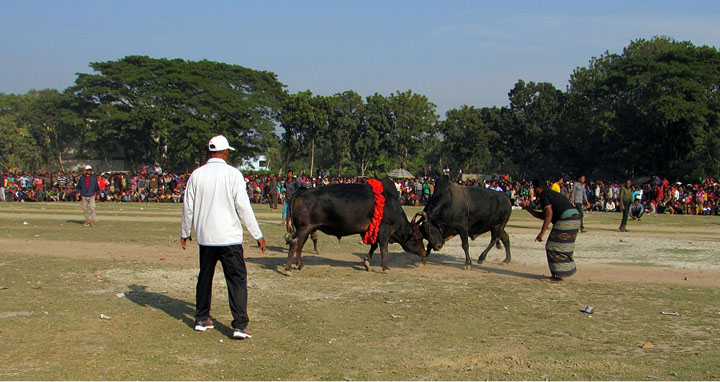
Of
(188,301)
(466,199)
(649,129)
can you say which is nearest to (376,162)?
(649,129)

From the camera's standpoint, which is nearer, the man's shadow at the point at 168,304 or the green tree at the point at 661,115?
the man's shadow at the point at 168,304

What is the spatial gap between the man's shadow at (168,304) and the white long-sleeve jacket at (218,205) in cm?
114

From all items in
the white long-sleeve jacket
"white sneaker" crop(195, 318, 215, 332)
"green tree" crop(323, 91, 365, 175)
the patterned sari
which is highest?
"green tree" crop(323, 91, 365, 175)

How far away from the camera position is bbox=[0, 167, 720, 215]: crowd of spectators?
1438 inches

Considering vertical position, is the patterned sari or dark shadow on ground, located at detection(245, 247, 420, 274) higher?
the patterned sari

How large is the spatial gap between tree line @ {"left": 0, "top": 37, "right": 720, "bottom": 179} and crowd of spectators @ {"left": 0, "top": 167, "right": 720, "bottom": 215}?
9059mm

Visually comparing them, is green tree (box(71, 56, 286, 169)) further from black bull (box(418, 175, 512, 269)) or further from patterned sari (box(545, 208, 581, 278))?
patterned sari (box(545, 208, 581, 278))

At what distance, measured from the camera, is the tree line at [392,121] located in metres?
48.8

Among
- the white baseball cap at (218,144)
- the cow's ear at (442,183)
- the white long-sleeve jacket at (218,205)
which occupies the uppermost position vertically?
the white baseball cap at (218,144)

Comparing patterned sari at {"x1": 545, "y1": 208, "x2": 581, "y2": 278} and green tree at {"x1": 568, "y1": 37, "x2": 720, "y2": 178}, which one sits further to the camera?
green tree at {"x1": 568, "y1": 37, "x2": 720, "y2": 178}

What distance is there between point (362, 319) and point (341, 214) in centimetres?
408

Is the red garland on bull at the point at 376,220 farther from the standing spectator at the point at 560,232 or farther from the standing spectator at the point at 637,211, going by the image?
the standing spectator at the point at 637,211

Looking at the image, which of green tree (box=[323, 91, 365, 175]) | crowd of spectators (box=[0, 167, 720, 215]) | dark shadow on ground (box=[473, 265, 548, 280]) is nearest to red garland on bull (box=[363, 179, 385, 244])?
dark shadow on ground (box=[473, 265, 548, 280])

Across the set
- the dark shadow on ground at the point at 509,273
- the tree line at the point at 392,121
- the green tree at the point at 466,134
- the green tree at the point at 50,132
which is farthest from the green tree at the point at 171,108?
the dark shadow on ground at the point at 509,273
